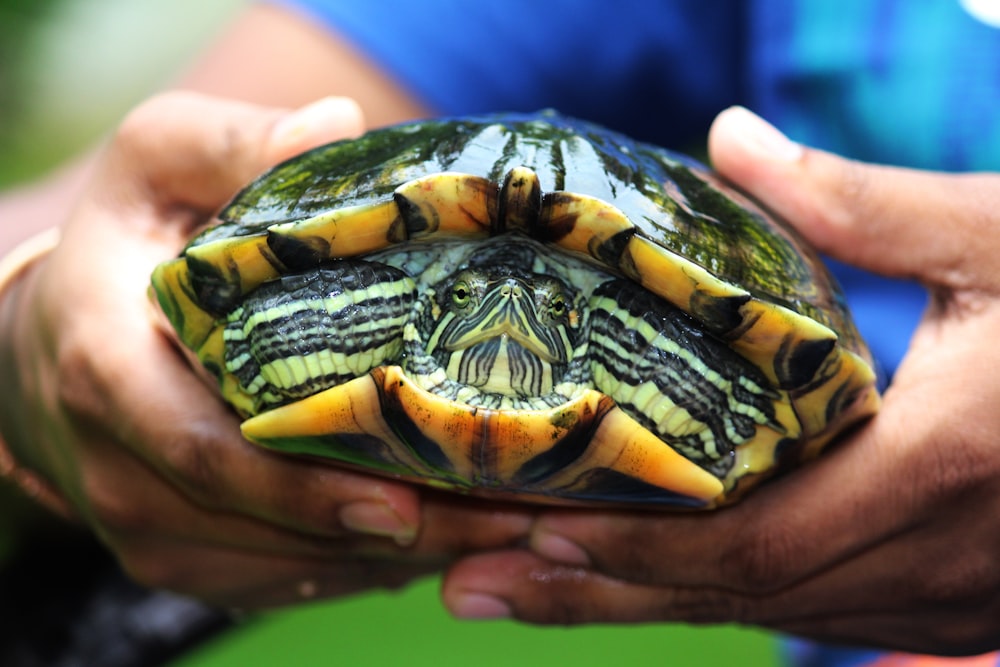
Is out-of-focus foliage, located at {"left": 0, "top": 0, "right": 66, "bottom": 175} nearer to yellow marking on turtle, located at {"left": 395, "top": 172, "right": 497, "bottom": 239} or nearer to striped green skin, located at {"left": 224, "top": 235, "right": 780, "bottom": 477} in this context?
striped green skin, located at {"left": 224, "top": 235, "right": 780, "bottom": 477}

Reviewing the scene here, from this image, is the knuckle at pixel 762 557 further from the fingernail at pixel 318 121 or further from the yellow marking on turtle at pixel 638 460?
the fingernail at pixel 318 121

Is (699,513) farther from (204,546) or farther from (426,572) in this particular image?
(204,546)

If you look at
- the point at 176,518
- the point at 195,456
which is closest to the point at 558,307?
the point at 195,456

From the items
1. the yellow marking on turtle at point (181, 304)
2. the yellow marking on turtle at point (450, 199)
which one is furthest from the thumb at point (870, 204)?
the yellow marking on turtle at point (181, 304)

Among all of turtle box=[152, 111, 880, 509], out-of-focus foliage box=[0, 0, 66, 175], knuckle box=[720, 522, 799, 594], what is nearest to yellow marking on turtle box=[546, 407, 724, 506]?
turtle box=[152, 111, 880, 509]

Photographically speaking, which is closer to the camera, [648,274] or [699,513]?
[648,274]

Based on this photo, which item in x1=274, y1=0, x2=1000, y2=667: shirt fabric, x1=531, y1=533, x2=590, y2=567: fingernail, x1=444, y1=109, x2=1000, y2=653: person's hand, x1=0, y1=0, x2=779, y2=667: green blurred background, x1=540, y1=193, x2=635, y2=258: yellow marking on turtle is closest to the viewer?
x1=540, y1=193, x2=635, y2=258: yellow marking on turtle

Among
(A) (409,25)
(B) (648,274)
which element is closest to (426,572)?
(B) (648,274)
